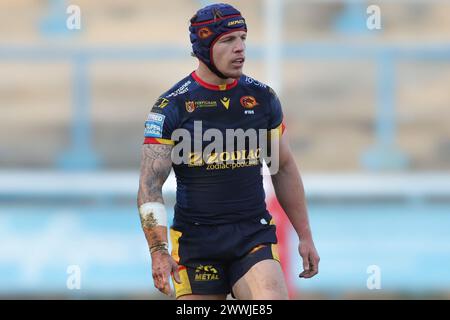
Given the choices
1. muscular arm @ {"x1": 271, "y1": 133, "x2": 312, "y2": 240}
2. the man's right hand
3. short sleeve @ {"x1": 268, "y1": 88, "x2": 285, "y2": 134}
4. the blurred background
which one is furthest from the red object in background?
the blurred background

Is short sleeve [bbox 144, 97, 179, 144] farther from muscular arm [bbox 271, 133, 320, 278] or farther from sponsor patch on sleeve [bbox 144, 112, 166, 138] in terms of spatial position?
muscular arm [bbox 271, 133, 320, 278]

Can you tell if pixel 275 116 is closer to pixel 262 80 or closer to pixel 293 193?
pixel 293 193

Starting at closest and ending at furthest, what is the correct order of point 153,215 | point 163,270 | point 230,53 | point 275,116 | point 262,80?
1. point 163,270
2. point 153,215
3. point 230,53
4. point 275,116
5. point 262,80

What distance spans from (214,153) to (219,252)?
1.71ft

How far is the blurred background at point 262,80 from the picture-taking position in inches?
680

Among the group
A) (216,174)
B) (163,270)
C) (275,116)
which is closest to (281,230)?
(275,116)

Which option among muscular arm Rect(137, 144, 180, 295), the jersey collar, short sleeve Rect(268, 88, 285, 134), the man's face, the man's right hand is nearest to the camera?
the man's right hand

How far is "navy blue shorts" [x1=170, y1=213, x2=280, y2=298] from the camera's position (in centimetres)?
606

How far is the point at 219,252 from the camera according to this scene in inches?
239

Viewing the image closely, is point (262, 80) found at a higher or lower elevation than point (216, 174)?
higher

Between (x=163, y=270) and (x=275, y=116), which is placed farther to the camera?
(x=275, y=116)

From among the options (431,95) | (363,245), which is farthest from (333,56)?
(363,245)
